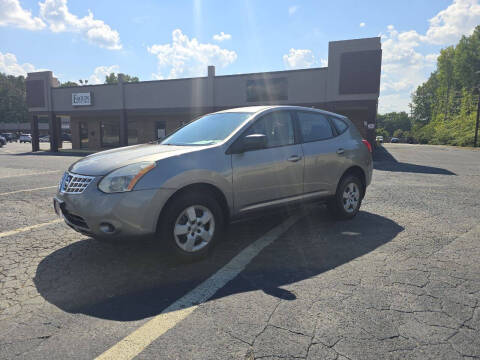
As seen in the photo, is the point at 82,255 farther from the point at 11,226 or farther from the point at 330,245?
the point at 330,245

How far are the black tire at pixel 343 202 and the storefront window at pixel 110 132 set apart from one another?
3145 cm

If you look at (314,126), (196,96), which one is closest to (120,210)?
(314,126)

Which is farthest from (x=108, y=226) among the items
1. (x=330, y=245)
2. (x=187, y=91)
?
(x=187, y=91)

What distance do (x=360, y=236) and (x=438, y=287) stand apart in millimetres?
1550

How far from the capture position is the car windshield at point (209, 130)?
414cm

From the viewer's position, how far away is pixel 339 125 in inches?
215

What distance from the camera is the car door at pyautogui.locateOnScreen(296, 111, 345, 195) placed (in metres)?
4.74

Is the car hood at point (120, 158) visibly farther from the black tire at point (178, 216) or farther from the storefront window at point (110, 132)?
the storefront window at point (110, 132)

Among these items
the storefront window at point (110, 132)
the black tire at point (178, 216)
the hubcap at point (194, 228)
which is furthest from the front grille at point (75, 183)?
the storefront window at point (110, 132)

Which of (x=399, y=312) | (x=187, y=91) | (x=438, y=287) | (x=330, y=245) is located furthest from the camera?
(x=187, y=91)

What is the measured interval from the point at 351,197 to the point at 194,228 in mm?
2964

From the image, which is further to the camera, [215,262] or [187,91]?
[187,91]

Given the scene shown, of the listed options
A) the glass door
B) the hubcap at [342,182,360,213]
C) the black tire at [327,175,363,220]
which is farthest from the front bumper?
the glass door

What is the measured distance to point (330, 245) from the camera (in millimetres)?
4246
